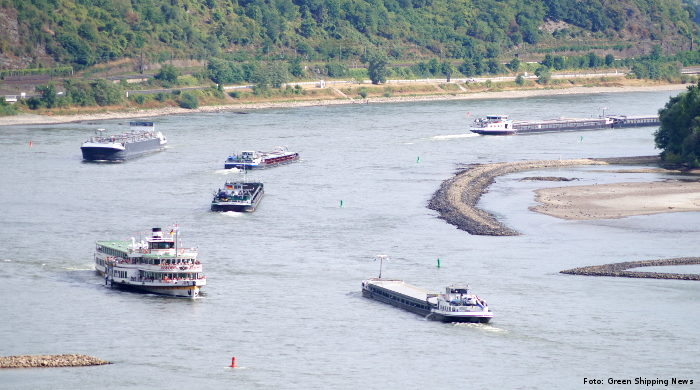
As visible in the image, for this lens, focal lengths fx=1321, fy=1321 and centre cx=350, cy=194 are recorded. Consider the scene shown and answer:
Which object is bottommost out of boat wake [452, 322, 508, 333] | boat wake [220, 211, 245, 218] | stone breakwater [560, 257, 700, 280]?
boat wake [452, 322, 508, 333]

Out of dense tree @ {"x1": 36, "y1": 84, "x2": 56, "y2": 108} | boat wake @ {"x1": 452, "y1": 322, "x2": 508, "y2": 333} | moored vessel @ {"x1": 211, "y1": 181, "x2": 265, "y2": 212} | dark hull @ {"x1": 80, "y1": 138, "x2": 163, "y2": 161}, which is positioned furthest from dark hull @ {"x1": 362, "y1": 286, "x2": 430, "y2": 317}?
dense tree @ {"x1": 36, "y1": 84, "x2": 56, "y2": 108}

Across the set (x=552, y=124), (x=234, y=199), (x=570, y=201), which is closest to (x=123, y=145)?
(x=234, y=199)

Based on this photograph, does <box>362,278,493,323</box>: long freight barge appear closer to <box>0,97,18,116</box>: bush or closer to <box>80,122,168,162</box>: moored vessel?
<box>80,122,168,162</box>: moored vessel

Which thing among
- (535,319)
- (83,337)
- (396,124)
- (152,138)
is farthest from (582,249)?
(396,124)

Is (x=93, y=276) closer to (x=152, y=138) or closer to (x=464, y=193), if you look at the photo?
(x=464, y=193)

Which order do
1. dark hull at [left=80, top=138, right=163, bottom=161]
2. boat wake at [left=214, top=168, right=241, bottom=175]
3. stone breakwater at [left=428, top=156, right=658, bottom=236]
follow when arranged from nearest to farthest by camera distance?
stone breakwater at [left=428, top=156, right=658, bottom=236]
boat wake at [left=214, top=168, right=241, bottom=175]
dark hull at [left=80, top=138, right=163, bottom=161]

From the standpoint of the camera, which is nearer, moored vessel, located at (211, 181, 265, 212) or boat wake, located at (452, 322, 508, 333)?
boat wake, located at (452, 322, 508, 333)

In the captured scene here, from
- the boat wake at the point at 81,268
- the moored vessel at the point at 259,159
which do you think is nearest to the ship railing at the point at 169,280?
the boat wake at the point at 81,268
